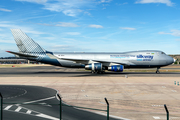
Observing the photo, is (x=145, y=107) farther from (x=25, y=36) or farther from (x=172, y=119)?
(x=25, y=36)

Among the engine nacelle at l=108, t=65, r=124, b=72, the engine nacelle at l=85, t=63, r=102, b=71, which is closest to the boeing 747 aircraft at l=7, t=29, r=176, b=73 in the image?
the engine nacelle at l=108, t=65, r=124, b=72

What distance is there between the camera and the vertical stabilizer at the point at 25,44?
1831 inches

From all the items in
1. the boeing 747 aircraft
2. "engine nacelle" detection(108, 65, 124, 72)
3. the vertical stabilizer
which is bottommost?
"engine nacelle" detection(108, 65, 124, 72)

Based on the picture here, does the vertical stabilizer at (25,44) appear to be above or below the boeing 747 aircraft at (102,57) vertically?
above

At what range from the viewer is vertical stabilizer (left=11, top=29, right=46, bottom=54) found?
46500 millimetres

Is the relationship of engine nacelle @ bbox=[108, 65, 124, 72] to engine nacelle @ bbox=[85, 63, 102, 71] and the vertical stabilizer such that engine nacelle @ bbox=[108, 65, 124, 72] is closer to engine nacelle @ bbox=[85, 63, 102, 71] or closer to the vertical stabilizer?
engine nacelle @ bbox=[85, 63, 102, 71]

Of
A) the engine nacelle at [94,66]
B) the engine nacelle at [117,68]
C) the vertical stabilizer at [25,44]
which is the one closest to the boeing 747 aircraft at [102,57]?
the vertical stabilizer at [25,44]

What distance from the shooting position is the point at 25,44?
4694cm

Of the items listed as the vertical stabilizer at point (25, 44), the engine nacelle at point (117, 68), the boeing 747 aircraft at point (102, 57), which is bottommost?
the engine nacelle at point (117, 68)

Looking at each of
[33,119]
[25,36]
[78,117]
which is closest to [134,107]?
[78,117]

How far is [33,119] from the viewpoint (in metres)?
12.0

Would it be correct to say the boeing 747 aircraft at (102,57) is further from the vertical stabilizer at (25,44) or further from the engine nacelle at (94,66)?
the engine nacelle at (94,66)

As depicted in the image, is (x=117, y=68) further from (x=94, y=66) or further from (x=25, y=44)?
(x=25, y=44)

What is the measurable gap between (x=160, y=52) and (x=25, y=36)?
37.4m
